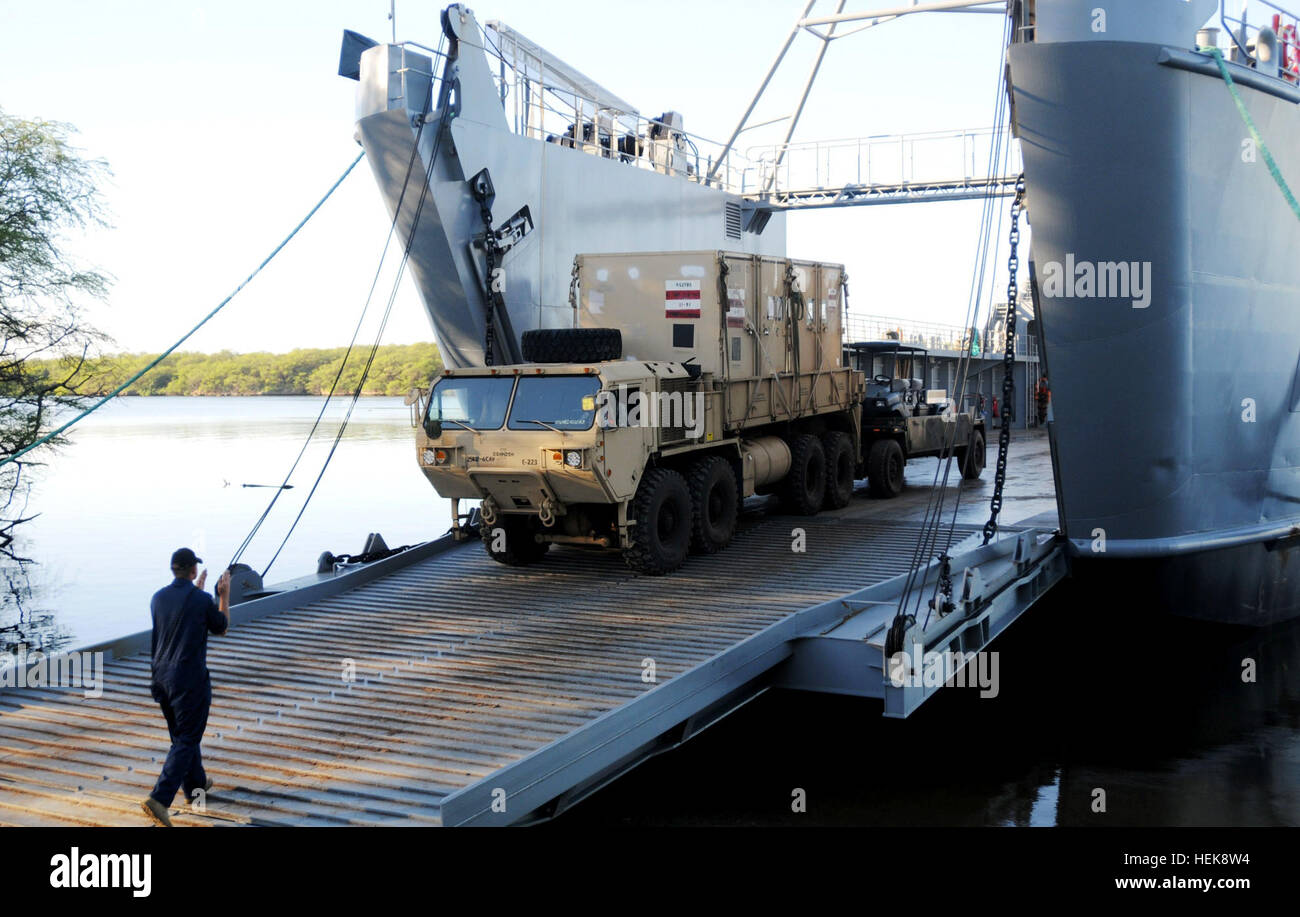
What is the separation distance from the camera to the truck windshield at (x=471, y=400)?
9.03 metres

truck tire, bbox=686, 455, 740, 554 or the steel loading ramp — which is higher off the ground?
truck tire, bbox=686, 455, 740, 554

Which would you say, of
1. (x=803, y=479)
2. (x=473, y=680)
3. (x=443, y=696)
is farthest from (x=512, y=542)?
(x=803, y=479)

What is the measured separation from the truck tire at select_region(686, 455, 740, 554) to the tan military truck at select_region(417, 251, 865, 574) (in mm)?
16

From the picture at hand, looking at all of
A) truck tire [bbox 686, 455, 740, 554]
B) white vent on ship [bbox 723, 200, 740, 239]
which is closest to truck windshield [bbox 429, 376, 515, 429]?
truck tire [bbox 686, 455, 740, 554]

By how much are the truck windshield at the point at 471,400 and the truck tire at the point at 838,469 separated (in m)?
4.82

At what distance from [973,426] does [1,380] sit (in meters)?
14.9

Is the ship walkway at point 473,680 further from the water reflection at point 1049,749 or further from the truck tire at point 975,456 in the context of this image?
the truck tire at point 975,456

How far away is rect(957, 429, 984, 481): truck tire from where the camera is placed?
15680mm

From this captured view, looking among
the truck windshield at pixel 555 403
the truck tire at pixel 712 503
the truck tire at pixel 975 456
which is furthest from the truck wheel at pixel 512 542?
the truck tire at pixel 975 456

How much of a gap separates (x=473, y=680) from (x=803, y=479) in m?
6.05

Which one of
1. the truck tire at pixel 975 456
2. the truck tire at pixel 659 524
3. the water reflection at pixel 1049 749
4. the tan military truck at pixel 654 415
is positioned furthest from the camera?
the truck tire at pixel 975 456

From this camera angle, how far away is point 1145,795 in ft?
25.8

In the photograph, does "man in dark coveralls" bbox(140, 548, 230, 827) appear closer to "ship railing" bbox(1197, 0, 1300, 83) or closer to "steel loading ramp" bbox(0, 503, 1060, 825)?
"steel loading ramp" bbox(0, 503, 1060, 825)
